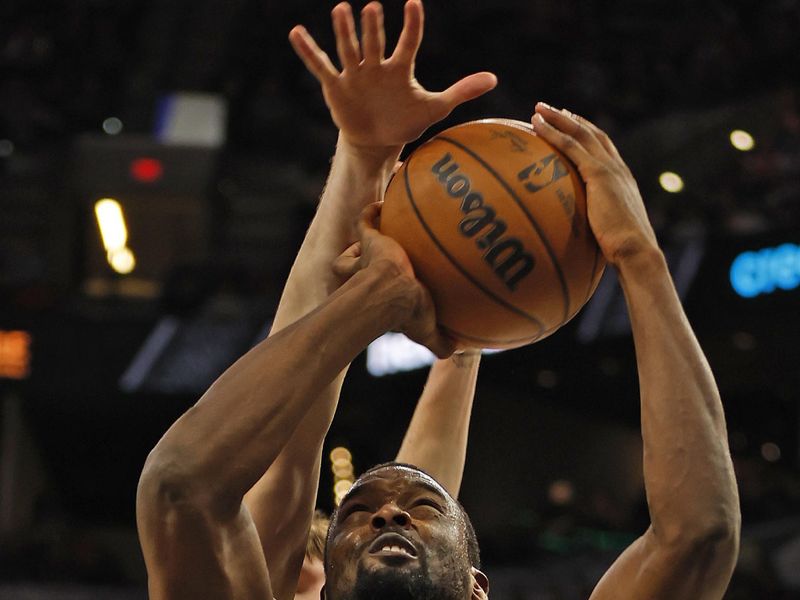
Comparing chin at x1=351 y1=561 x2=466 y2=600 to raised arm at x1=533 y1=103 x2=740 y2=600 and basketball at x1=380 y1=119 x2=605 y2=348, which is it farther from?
basketball at x1=380 y1=119 x2=605 y2=348

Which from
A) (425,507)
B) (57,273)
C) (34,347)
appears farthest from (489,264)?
(57,273)

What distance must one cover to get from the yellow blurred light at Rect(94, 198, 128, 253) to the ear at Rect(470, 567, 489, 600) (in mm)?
10329

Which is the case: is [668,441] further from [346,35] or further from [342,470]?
[342,470]

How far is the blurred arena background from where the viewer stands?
8867mm

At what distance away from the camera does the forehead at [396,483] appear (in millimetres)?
2316

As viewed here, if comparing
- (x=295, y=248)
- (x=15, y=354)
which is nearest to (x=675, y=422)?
(x=15, y=354)

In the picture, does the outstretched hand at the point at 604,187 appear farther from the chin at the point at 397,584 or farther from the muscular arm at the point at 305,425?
the chin at the point at 397,584

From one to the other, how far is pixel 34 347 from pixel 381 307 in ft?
31.3

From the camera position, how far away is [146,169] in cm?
1193

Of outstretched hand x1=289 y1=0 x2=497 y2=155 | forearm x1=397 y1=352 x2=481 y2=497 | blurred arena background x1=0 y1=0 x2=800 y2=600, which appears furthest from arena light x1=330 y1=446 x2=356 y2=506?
outstretched hand x1=289 y1=0 x2=497 y2=155

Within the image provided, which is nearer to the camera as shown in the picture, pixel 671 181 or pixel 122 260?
pixel 671 181

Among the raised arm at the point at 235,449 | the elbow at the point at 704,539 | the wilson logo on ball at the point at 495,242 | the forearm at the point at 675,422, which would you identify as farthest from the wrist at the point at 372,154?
the elbow at the point at 704,539

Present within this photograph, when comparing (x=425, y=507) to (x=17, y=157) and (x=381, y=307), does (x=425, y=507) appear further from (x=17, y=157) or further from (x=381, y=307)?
(x=17, y=157)

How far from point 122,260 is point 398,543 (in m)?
10.6
